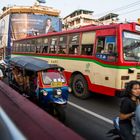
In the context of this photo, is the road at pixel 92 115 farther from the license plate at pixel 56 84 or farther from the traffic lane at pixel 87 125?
the license plate at pixel 56 84

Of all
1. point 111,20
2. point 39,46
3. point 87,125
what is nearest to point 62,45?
point 39,46

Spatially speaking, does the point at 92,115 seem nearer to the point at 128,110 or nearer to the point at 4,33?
the point at 128,110

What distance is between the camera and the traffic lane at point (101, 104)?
7881 millimetres

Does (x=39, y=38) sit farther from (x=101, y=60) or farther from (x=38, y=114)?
(x=38, y=114)

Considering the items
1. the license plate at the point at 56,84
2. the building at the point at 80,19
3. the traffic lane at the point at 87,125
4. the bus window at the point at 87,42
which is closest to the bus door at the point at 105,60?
the bus window at the point at 87,42

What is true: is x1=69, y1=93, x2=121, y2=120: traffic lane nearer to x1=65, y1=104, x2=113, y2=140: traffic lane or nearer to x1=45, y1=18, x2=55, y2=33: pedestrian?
x1=65, y1=104, x2=113, y2=140: traffic lane

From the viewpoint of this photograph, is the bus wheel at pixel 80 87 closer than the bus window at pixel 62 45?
Yes

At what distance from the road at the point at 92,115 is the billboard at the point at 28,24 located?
31087 mm

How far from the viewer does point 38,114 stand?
2.97 m

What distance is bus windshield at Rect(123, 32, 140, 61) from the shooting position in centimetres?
843

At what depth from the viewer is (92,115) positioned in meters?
7.51

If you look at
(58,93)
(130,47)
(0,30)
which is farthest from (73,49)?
(0,30)

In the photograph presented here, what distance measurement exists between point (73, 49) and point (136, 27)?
9.54 ft

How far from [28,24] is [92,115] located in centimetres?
3509
